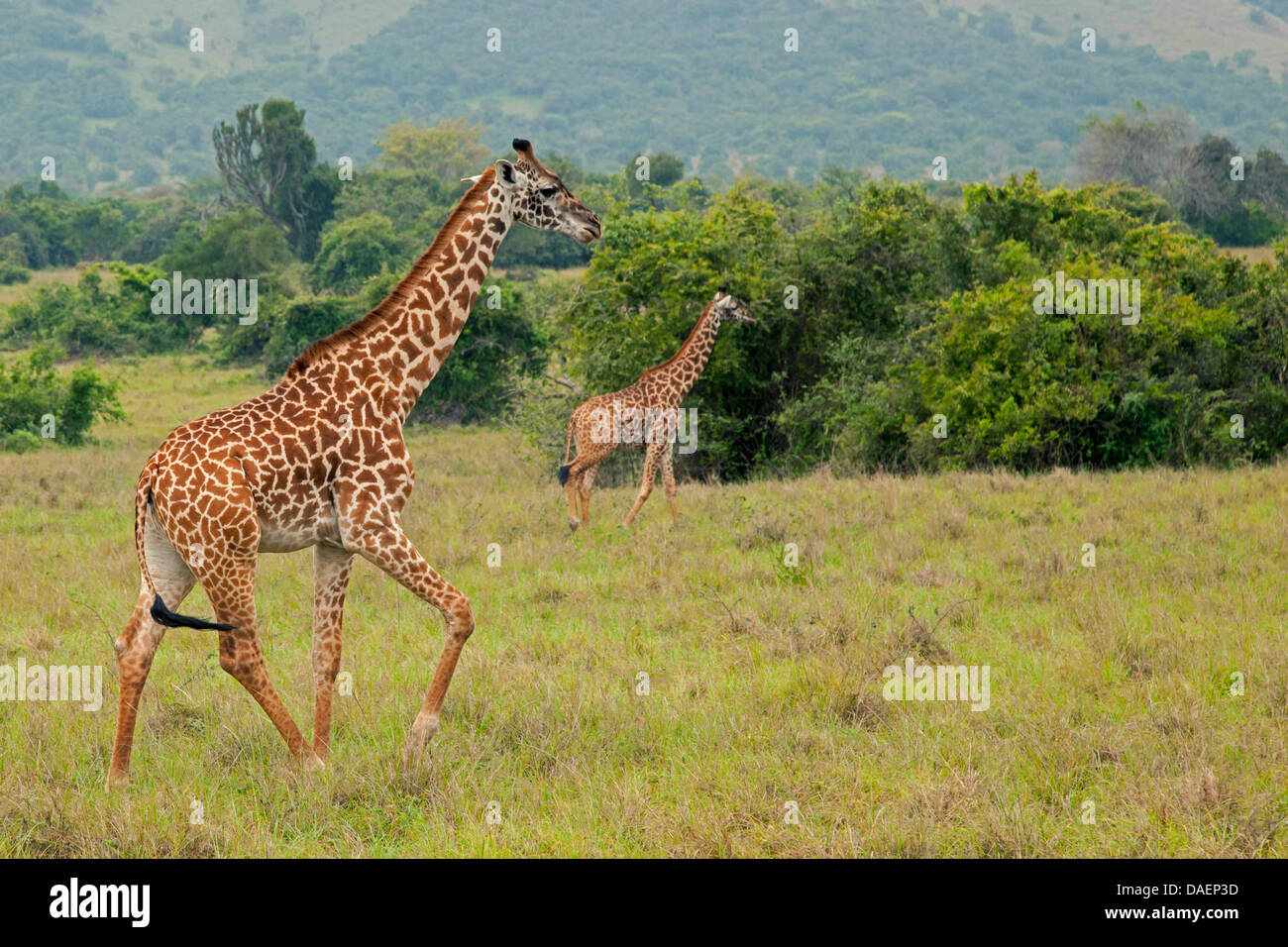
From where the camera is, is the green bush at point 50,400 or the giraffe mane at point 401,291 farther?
the green bush at point 50,400

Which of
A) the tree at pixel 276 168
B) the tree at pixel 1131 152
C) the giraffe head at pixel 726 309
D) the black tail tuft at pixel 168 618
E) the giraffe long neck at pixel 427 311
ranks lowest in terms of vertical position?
the black tail tuft at pixel 168 618

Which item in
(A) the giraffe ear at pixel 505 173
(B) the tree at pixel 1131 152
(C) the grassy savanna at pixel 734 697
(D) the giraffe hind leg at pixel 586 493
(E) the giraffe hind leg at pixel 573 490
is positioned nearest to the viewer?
(C) the grassy savanna at pixel 734 697

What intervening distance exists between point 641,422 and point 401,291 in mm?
7297

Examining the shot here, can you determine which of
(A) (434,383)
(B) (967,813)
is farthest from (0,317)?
(B) (967,813)

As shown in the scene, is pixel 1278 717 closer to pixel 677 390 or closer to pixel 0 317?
pixel 677 390

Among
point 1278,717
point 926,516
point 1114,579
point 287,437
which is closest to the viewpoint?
point 287,437

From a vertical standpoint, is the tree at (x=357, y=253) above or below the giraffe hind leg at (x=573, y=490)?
above

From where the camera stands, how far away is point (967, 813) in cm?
499

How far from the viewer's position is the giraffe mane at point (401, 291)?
5816 millimetres

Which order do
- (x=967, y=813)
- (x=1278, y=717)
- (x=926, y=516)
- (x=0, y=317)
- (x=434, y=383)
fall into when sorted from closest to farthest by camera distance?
(x=967, y=813), (x=1278, y=717), (x=926, y=516), (x=434, y=383), (x=0, y=317)

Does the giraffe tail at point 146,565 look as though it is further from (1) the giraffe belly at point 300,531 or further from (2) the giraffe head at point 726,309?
(2) the giraffe head at point 726,309

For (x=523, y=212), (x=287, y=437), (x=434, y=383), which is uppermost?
(x=523, y=212)

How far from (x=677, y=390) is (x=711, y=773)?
8.24 metres

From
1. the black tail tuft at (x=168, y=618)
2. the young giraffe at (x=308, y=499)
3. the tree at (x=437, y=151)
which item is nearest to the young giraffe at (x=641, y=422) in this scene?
the young giraffe at (x=308, y=499)
